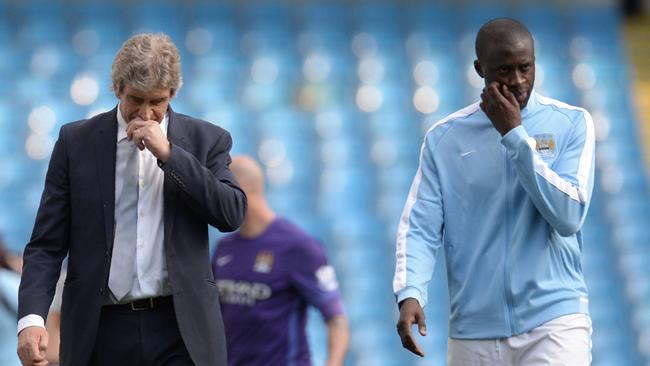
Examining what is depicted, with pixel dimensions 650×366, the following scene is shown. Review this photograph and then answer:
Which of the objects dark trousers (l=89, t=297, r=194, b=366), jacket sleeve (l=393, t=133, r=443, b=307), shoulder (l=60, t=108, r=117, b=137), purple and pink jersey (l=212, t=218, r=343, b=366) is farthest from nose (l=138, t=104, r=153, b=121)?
purple and pink jersey (l=212, t=218, r=343, b=366)

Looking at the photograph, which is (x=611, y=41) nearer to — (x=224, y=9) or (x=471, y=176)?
(x=224, y=9)

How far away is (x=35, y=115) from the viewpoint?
11289 millimetres

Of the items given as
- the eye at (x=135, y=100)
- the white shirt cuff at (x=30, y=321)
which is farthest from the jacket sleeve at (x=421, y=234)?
the white shirt cuff at (x=30, y=321)

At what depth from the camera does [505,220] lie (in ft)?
12.8

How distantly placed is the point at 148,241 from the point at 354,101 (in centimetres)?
846

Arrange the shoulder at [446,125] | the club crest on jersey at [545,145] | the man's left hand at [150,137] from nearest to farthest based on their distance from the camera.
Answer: the man's left hand at [150,137] < the club crest on jersey at [545,145] < the shoulder at [446,125]

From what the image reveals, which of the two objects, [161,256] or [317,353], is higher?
[161,256]

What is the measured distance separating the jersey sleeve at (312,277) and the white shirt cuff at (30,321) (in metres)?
2.03

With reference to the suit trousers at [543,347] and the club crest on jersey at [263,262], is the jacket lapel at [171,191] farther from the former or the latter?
the club crest on jersey at [263,262]

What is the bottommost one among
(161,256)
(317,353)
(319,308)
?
(317,353)

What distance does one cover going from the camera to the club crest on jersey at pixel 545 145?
3.91 metres

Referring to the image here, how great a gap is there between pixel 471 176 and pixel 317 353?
20.7 ft

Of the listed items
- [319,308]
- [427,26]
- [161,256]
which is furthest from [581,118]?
[427,26]

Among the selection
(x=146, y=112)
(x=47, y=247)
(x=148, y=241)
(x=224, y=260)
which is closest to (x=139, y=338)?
(x=148, y=241)
